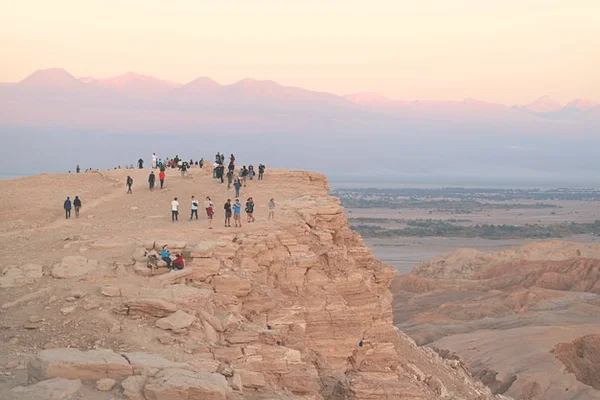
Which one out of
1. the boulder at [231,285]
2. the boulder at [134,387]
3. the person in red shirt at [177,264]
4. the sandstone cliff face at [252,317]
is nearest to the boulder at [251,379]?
the sandstone cliff face at [252,317]

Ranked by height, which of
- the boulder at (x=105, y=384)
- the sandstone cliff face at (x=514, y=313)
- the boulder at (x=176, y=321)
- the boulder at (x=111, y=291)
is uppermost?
the boulder at (x=111, y=291)

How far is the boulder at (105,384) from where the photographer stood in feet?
35.0

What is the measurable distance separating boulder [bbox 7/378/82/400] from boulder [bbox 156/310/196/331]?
10.1ft

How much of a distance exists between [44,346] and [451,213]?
479 feet

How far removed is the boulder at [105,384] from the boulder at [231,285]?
5.04 meters

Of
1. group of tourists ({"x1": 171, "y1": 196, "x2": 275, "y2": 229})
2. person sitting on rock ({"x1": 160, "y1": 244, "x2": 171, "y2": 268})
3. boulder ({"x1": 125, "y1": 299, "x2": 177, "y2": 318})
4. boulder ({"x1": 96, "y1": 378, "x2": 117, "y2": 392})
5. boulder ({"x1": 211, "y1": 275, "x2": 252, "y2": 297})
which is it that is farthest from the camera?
group of tourists ({"x1": 171, "y1": 196, "x2": 275, "y2": 229})

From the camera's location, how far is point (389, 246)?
323ft

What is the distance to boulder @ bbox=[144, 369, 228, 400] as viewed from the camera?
10.5 m

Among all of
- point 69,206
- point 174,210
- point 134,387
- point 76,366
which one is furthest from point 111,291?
point 69,206

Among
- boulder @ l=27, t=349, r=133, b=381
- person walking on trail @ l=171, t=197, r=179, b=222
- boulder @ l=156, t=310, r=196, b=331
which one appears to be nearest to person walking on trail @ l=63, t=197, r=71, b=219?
person walking on trail @ l=171, t=197, r=179, b=222

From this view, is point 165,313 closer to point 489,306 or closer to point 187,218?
point 187,218

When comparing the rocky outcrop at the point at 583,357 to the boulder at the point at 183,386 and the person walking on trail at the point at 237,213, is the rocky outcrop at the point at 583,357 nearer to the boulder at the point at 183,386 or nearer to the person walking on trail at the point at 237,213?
the person walking on trail at the point at 237,213

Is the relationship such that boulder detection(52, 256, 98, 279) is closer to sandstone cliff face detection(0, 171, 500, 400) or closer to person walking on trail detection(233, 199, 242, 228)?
sandstone cliff face detection(0, 171, 500, 400)

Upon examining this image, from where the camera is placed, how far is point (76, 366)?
1095cm
